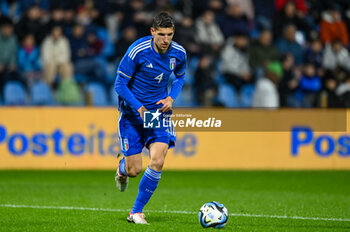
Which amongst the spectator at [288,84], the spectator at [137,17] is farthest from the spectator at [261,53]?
the spectator at [137,17]

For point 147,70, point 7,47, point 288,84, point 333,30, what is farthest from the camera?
point 333,30

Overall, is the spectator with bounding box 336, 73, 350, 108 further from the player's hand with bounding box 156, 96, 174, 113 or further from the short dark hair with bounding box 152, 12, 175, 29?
the short dark hair with bounding box 152, 12, 175, 29

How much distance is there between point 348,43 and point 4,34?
955 centimetres

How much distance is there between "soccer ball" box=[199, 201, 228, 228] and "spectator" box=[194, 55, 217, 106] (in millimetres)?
8304

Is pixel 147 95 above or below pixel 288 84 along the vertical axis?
above

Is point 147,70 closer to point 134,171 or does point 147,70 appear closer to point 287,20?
point 134,171

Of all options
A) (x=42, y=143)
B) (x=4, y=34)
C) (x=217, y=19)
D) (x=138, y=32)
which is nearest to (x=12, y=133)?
(x=42, y=143)

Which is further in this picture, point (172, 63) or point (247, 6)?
point (247, 6)

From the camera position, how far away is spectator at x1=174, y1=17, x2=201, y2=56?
1596cm

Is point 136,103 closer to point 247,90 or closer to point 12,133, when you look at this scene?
point 12,133

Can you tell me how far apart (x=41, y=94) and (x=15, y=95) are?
573mm

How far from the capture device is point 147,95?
294 inches

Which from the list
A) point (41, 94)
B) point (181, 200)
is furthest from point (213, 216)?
point (41, 94)

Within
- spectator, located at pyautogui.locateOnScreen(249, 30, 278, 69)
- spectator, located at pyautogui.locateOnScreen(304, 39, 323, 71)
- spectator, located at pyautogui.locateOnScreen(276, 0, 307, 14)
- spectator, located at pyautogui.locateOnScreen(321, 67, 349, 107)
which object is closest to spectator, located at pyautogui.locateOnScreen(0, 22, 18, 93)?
spectator, located at pyautogui.locateOnScreen(249, 30, 278, 69)
